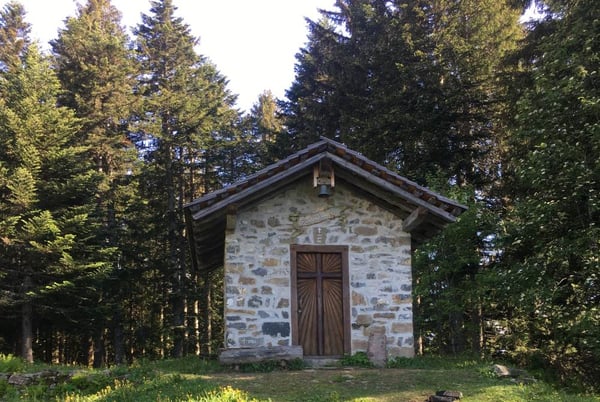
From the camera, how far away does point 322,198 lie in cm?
1172

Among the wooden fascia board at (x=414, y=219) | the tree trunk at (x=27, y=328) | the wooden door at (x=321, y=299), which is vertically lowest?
the tree trunk at (x=27, y=328)

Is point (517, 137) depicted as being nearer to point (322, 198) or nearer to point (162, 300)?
point (322, 198)

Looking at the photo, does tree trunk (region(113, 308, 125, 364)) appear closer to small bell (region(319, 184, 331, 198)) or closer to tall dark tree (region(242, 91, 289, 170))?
tall dark tree (region(242, 91, 289, 170))

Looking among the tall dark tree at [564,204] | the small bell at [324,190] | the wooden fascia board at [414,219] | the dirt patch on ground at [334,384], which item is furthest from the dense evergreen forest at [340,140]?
the small bell at [324,190]

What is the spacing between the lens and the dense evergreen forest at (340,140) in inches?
540

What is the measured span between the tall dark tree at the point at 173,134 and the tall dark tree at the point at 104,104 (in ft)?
3.49

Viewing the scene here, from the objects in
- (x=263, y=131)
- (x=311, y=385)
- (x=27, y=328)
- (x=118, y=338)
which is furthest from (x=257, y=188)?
(x=263, y=131)

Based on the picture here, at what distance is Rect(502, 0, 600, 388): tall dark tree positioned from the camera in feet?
41.1

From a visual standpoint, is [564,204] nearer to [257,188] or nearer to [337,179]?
[337,179]

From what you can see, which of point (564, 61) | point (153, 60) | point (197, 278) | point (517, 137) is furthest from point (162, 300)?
point (564, 61)

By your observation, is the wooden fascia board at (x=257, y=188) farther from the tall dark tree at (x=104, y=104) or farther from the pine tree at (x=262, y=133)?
the pine tree at (x=262, y=133)

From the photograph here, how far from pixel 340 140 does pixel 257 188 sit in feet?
43.8

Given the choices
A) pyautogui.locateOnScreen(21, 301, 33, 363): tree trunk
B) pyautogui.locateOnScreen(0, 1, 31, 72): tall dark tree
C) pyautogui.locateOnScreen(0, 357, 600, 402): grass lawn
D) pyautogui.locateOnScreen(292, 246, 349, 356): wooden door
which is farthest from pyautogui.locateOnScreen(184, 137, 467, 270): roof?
pyautogui.locateOnScreen(0, 1, 31, 72): tall dark tree

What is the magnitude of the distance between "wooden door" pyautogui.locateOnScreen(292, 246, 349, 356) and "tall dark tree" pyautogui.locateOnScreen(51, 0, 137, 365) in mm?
14512
